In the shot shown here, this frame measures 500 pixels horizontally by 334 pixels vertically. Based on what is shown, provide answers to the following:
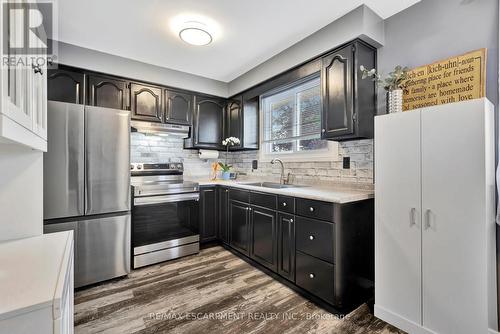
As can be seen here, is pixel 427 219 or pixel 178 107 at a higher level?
pixel 178 107

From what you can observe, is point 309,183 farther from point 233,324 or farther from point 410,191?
point 233,324

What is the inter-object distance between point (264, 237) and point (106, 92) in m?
2.60

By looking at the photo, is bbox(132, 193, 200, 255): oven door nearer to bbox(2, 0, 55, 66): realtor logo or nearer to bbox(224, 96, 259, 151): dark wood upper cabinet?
bbox(224, 96, 259, 151): dark wood upper cabinet

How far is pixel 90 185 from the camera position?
2.23 meters

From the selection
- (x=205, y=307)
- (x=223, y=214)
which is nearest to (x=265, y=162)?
(x=223, y=214)

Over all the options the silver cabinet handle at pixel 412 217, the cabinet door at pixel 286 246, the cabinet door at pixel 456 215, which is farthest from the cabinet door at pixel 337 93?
the cabinet door at pixel 286 246

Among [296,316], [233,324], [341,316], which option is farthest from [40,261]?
[341,316]

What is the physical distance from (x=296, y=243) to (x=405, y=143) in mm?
1188

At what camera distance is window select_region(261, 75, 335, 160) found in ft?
9.12

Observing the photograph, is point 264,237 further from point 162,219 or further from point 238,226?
point 162,219

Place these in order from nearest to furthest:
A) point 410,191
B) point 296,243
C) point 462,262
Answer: point 462,262
point 410,191
point 296,243

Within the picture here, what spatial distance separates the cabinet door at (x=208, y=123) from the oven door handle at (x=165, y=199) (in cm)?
93

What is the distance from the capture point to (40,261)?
985 mm

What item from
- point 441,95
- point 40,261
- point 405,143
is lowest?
point 40,261
